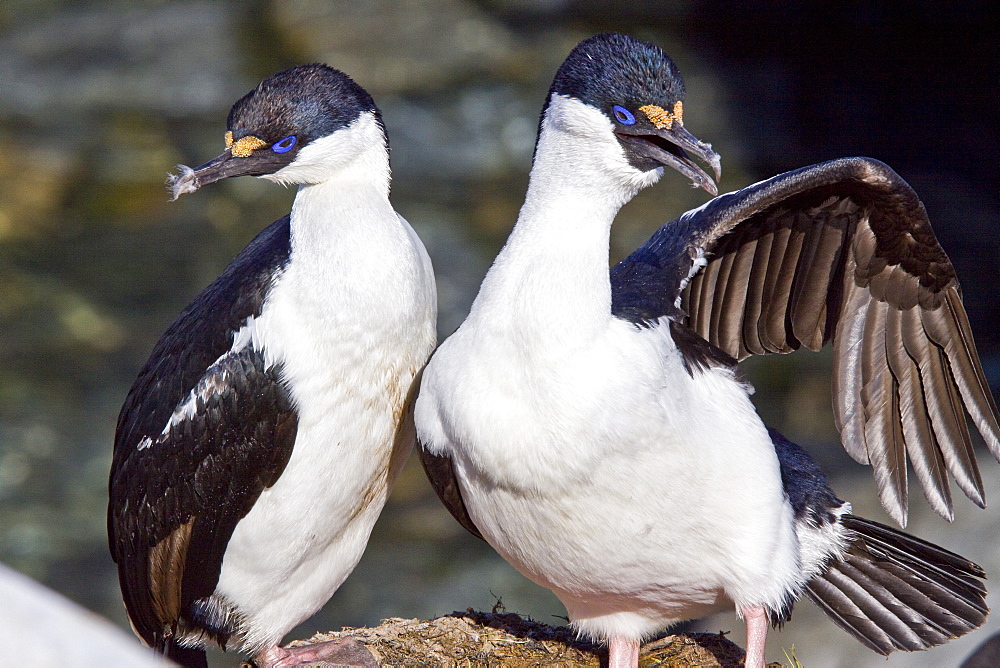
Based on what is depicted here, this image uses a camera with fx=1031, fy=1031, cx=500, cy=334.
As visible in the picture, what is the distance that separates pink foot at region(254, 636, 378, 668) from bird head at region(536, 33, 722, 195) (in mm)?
1984

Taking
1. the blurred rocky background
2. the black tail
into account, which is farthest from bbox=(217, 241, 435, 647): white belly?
the blurred rocky background

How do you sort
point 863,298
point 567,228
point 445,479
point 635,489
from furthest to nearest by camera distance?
1. point 863,298
2. point 445,479
3. point 635,489
4. point 567,228

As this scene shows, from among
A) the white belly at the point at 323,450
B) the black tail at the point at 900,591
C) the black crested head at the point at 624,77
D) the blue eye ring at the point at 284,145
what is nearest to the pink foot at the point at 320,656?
the white belly at the point at 323,450

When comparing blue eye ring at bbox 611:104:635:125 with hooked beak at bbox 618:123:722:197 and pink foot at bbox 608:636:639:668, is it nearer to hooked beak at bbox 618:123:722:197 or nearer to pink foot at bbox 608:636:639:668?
hooked beak at bbox 618:123:722:197

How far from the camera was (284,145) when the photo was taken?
2994 millimetres

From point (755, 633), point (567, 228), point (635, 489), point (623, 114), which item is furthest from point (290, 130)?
point (755, 633)

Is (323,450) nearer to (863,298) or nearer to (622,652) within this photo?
(622,652)

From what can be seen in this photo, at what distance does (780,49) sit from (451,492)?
20.9 feet

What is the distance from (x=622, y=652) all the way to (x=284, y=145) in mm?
1990

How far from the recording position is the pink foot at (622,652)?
346 cm

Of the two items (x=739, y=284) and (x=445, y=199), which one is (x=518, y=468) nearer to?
(x=739, y=284)

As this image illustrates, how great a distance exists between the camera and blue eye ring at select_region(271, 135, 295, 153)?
2987 millimetres

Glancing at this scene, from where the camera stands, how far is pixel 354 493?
3203mm

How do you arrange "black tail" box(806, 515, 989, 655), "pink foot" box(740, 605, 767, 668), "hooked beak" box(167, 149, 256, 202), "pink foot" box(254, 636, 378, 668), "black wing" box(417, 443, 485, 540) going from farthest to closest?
1. "pink foot" box(254, 636, 378, 668)
2. "black tail" box(806, 515, 989, 655)
3. "pink foot" box(740, 605, 767, 668)
4. "black wing" box(417, 443, 485, 540)
5. "hooked beak" box(167, 149, 256, 202)
